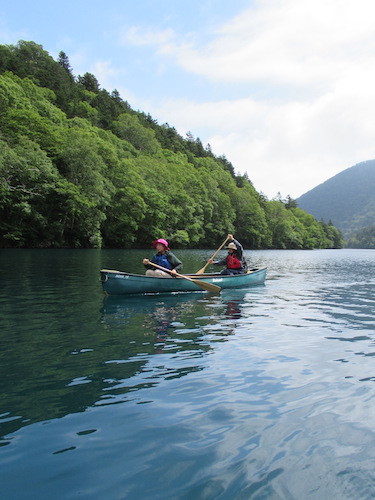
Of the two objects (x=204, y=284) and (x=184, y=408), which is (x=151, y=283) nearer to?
(x=204, y=284)

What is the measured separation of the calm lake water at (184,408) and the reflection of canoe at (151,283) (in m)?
2.92

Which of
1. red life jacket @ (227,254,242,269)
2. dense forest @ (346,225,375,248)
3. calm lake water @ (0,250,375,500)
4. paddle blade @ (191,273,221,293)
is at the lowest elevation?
calm lake water @ (0,250,375,500)

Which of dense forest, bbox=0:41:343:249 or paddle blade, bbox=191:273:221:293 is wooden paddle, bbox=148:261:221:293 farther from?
dense forest, bbox=0:41:343:249

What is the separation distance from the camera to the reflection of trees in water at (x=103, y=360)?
4.36 meters

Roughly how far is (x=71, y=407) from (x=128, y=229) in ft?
158

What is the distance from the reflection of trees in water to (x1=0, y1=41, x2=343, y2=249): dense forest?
28.0m

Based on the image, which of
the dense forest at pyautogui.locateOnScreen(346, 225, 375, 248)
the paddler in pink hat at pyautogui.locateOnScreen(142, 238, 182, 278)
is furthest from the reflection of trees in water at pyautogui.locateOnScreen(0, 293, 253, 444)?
the dense forest at pyautogui.locateOnScreen(346, 225, 375, 248)

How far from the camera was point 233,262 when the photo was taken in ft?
51.4

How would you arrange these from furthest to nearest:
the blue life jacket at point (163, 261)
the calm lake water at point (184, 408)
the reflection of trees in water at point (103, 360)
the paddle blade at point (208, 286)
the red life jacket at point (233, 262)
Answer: the red life jacket at point (233, 262) → the paddle blade at point (208, 286) → the blue life jacket at point (163, 261) → the reflection of trees in water at point (103, 360) → the calm lake water at point (184, 408)

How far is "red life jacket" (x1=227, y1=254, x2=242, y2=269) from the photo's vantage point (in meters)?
15.7

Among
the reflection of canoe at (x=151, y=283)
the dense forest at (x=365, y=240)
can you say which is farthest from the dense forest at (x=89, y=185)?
the dense forest at (x=365, y=240)

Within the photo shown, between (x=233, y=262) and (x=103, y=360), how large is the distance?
10.3m

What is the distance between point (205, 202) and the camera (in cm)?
7669

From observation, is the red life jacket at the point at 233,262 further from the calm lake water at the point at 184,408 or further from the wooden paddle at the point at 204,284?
the calm lake water at the point at 184,408
